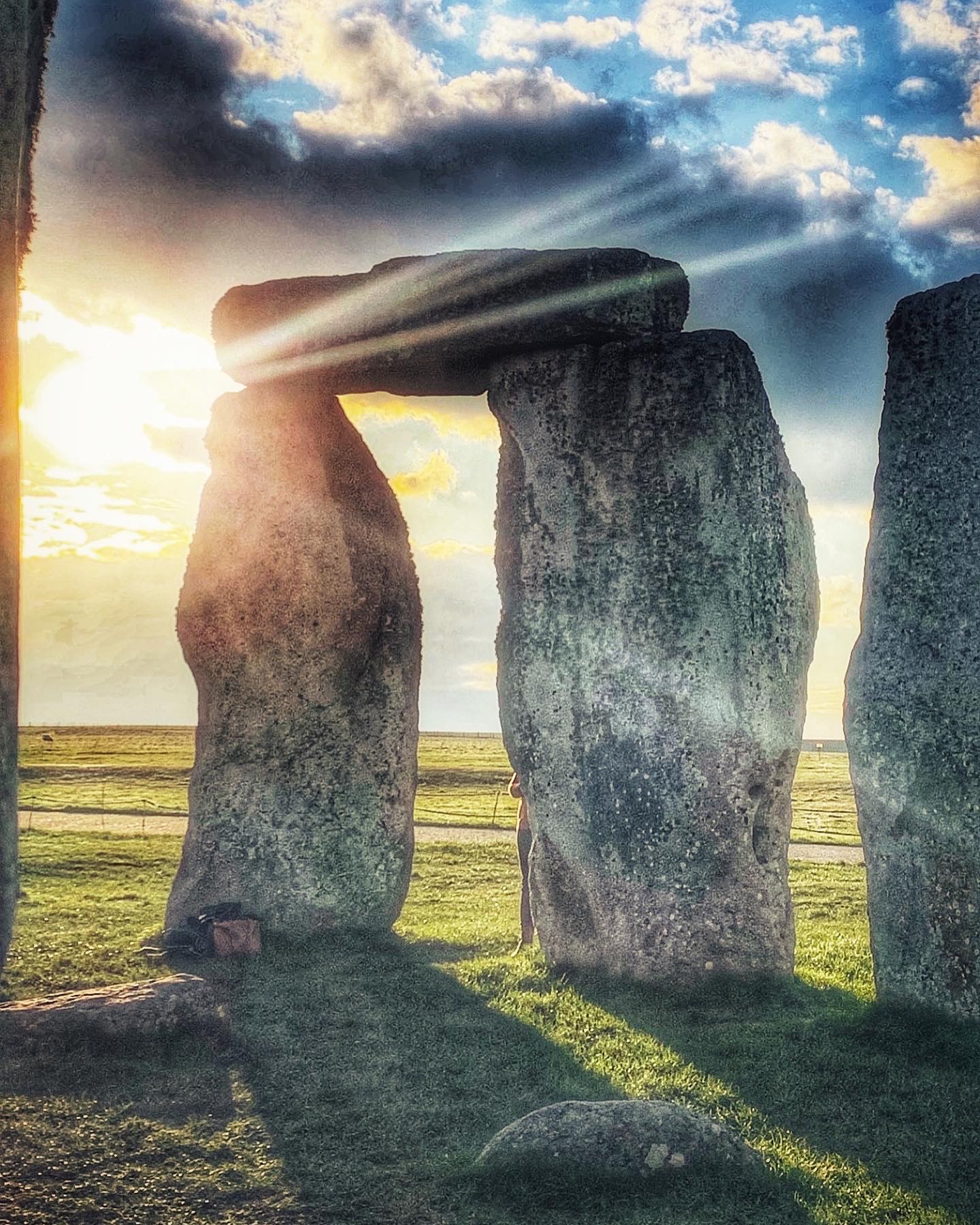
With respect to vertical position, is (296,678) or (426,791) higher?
(296,678)

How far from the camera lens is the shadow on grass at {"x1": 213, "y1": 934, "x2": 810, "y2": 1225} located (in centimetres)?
597

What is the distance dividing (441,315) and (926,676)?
→ 5.89 metres

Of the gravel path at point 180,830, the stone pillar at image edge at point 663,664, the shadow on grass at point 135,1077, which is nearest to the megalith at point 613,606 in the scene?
the stone pillar at image edge at point 663,664

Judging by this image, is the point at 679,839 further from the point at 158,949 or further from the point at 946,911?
the point at 158,949

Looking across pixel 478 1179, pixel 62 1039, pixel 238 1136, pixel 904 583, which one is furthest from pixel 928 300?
pixel 62 1039

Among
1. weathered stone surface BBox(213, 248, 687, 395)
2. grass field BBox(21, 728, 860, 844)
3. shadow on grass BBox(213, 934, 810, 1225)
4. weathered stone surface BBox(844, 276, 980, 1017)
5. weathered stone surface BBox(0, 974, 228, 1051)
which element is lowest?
grass field BBox(21, 728, 860, 844)

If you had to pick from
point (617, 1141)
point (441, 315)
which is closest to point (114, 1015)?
point (617, 1141)

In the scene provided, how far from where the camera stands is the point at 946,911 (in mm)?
8547

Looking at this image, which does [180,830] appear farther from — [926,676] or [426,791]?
[926,676]

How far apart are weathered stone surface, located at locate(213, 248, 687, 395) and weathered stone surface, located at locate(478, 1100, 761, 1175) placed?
7.22 meters

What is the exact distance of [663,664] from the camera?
10367 millimetres

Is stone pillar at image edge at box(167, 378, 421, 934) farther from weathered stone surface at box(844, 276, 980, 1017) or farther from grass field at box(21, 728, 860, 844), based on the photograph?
grass field at box(21, 728, 860, 844)

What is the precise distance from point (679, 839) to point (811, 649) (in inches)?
83.1

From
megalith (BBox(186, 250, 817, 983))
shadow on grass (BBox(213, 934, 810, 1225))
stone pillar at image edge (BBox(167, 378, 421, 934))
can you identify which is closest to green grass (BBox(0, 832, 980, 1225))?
shadow on grass (BBox(213, 934, 810, 1225))
